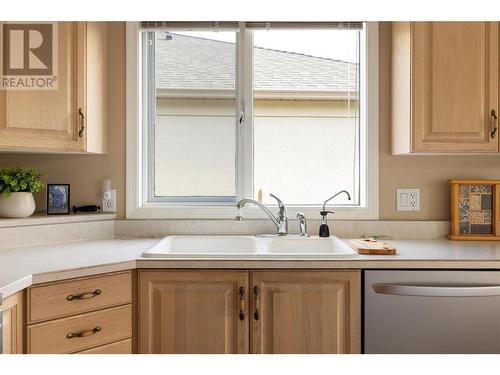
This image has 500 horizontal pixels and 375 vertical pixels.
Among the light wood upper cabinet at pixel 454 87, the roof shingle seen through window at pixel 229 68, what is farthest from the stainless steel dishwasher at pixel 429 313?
the roof shingle seen through window at pixel 229 68

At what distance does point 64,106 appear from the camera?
186cm

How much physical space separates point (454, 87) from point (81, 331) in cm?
186

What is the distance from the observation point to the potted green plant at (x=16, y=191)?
1936 millimetres

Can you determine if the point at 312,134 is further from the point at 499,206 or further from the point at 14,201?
the point at 14,201

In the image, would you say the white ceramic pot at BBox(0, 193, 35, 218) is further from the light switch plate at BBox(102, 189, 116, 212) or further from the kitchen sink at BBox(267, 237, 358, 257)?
the kitchen sink at BBox(267, 237, 358, 257)

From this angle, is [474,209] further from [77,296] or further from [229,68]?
[77,296]

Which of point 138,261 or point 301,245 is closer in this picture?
point 138,261

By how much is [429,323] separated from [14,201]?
6.21ft

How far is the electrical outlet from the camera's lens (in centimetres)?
225

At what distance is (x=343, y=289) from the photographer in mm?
1634

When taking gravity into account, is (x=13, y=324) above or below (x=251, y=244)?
below

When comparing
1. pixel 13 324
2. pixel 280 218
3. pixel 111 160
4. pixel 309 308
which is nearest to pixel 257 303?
pixel 309 308

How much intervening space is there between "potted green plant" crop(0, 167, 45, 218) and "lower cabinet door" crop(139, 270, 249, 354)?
783mm
